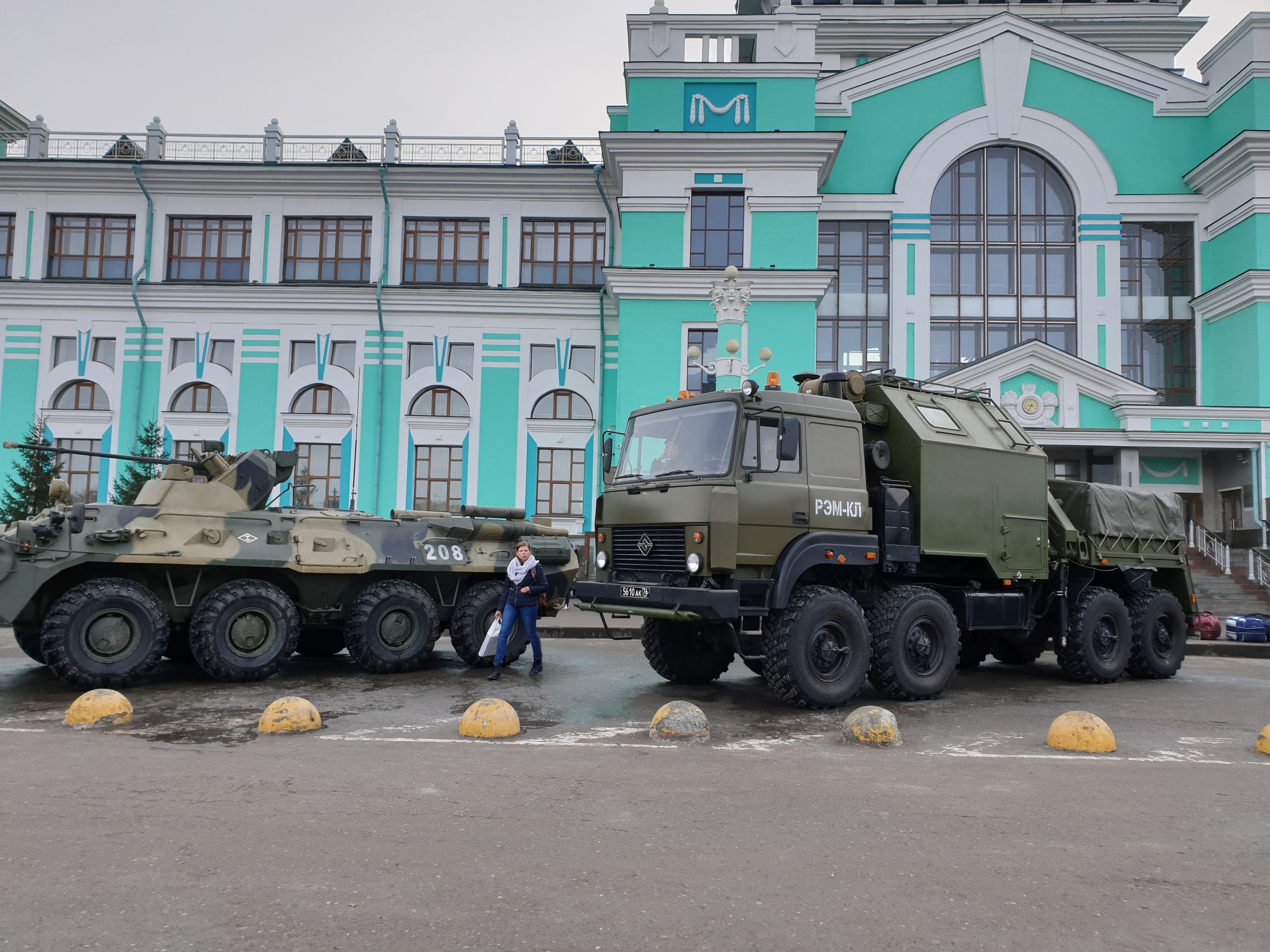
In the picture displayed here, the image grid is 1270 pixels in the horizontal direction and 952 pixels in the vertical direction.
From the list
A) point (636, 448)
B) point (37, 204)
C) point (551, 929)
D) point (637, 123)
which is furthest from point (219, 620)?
point (37, 204)

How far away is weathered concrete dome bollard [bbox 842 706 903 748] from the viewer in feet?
25.1

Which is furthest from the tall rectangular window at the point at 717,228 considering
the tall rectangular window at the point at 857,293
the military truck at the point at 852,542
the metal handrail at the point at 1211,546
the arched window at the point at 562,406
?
the military truck at the point at 852,542

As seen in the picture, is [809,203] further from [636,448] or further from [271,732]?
[271,732]

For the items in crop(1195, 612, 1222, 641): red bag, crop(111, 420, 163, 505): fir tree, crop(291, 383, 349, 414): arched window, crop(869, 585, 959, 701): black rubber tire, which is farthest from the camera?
crop(291, 383, 349, 414): arched window

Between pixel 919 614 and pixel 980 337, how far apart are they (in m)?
22.1

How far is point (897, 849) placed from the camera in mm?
4906

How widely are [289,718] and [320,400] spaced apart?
2234 centimetres

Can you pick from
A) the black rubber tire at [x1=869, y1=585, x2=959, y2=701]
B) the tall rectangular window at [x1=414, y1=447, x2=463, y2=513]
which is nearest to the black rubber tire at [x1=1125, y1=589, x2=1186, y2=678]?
the black rubber tire at [x1=869, y1=585, x2=959, y2=701]

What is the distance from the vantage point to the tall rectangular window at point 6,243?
94.6 ft

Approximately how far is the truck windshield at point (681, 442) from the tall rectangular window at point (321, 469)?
1983 centimetres

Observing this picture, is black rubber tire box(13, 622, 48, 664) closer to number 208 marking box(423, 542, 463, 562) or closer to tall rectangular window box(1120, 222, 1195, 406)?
number 208 marking box(423, 542, 463, 562)

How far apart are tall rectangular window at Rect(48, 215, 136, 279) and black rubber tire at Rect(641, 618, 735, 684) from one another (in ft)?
81.5

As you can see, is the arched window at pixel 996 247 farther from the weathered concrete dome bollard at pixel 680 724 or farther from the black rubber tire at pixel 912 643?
the weathered concrete dome bollard at pixel 680 724

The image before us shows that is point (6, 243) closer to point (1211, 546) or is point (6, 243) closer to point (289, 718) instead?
point (289, 718)
